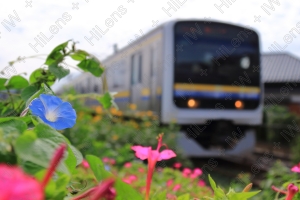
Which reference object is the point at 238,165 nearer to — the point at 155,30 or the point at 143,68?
the point at 143,68

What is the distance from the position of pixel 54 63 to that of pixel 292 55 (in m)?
22.6

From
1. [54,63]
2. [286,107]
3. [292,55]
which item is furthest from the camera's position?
[292,55]

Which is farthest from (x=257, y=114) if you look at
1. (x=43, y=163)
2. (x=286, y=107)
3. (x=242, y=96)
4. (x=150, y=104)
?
(x=286, y=107)

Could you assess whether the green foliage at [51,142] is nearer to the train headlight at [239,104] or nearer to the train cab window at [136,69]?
the train headlight at [239,104]

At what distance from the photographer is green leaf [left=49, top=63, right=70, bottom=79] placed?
105 centimetres

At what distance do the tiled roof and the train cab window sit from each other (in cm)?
973

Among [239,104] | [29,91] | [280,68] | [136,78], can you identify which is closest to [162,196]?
[29,91]

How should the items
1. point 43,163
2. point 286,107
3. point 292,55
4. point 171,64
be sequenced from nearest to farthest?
point 43,163 < point 171,64 < point 286,107 < point 292,55

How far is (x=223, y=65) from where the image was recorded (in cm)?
793

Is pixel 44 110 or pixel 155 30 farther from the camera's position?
pixel 155 30

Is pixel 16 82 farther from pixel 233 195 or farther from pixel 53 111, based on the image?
pixel 233 195

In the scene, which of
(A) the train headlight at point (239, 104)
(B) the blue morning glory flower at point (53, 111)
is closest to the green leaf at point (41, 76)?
(B) the blue morning glory flower at point (53, 111)

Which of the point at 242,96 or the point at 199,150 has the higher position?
the point at 242,96

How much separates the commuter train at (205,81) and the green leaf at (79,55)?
6.22 m
